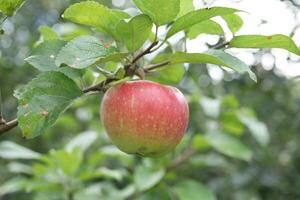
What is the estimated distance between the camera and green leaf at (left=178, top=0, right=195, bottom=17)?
92cm

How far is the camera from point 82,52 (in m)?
0.78

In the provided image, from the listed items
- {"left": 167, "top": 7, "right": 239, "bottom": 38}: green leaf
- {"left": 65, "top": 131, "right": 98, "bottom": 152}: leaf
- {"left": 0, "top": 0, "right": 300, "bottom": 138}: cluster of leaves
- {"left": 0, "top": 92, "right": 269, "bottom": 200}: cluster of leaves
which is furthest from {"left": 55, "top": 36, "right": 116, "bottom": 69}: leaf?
{"left": 65, "top": 131, "right": 98, "bottom": 152}: leaf

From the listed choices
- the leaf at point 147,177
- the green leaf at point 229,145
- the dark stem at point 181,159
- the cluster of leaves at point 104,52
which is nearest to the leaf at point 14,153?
the leaf at point 147,177

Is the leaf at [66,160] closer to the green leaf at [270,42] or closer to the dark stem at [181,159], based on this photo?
the dark stem at [181,159]

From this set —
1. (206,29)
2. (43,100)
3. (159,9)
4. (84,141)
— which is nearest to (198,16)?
Answer: (159,9)

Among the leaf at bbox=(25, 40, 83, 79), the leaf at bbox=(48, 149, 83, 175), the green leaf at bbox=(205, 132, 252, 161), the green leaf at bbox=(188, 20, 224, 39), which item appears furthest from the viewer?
the green leaf at bbox=(205, 132, 252, 161)

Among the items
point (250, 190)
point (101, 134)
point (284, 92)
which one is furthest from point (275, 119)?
point (101, 134)

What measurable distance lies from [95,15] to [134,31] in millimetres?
67

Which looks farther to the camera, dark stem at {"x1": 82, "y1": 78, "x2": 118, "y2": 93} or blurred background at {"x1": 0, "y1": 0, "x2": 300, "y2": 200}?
blurred background at {"x1": 0, "y1": 0, "x2": 300, "y2": 200}

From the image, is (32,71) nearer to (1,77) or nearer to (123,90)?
(1,77)

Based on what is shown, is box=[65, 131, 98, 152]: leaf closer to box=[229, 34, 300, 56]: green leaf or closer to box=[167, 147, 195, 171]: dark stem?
box=[167, 147, 195, 171]: dark stem

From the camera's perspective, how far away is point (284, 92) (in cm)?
250

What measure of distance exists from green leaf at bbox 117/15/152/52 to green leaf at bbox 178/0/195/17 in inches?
4.4

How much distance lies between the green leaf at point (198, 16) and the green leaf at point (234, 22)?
18 cm
